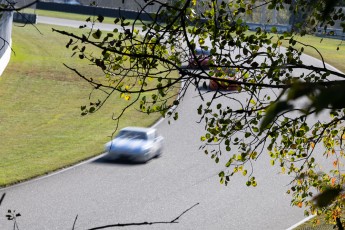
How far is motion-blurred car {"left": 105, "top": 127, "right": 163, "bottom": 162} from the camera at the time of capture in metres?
28.0

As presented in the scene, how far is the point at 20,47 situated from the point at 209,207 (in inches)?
1500

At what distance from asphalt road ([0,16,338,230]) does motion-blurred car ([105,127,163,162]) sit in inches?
13.7

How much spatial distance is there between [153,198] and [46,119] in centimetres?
1243

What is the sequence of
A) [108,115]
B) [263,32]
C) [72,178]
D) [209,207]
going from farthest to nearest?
[108,115]
[72,178]
[209,207]
[263,32]

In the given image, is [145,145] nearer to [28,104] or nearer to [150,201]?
[150,201]

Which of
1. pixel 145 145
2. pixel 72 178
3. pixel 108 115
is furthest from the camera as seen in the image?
pixel 108 115

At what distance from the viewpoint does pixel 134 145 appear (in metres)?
28.0

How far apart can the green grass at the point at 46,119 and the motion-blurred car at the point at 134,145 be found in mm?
1404

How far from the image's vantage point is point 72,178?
25875 millimetres

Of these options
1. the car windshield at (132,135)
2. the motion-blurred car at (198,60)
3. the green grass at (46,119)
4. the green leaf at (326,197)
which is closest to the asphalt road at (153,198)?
the car windshield at (132,135)

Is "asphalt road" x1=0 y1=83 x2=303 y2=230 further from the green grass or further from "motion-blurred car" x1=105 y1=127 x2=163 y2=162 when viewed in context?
the green grass

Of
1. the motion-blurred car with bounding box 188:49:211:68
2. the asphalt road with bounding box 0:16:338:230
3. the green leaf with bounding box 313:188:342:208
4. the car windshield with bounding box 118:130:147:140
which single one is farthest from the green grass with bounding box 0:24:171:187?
the green leaf with bounding box 313:188:342:208

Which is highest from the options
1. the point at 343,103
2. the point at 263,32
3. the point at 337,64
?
the point at 343,103

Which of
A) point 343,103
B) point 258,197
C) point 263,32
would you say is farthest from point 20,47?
point 343,103
